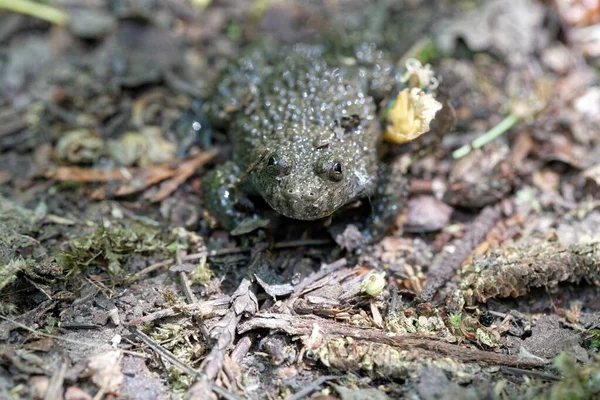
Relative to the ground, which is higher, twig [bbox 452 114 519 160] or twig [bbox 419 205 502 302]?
twig [bbox 452 114 519 160]

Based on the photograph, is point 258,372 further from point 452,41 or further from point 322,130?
point 452,41

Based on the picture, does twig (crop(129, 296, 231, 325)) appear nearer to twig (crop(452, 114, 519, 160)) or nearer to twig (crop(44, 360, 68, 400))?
twig (crop(44, 360, 68, 400))

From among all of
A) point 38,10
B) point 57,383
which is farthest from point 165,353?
point 38,10

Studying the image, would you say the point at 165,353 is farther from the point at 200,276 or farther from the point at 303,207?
the point at 303,207

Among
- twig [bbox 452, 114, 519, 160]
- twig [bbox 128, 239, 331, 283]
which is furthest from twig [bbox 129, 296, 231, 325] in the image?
twig [bbox 452, 114, 519, 160]

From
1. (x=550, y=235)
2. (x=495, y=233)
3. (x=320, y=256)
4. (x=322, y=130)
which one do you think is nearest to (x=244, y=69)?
(x=322, y=130)

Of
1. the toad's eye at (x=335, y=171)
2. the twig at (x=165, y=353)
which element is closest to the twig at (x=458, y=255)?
the toad's eye at (x=335, y=171)
